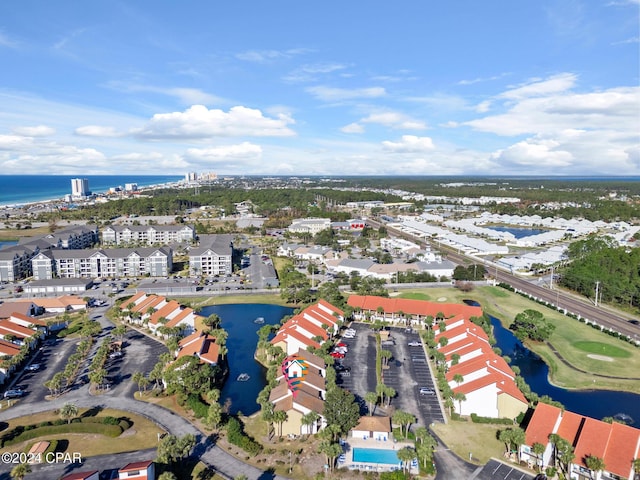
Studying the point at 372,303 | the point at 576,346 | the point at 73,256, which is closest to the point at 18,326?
the point at 73,256

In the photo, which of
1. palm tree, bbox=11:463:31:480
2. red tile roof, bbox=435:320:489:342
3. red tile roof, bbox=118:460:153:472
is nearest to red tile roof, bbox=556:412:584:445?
red tile roof, bbox=435:320:489:342

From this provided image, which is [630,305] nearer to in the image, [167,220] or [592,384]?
[592,384]

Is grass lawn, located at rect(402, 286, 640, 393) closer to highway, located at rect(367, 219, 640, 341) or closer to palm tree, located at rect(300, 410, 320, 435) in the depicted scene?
highway, located at rect(367, 219, 640, 341)

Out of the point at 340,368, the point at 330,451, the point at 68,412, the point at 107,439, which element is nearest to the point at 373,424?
the point at 330,451

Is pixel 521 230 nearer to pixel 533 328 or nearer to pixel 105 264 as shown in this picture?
pixel 533 328

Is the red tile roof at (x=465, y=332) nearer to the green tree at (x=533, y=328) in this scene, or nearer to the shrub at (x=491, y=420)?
the green tree at (x=533, y=328)
